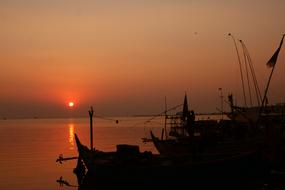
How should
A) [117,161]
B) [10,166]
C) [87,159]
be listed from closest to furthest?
[117,161] → [87,159] → [10,166]

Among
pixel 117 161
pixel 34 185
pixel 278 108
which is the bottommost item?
pixel 34 185

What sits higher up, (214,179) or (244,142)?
(244,142)

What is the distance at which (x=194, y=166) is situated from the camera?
1026 inches

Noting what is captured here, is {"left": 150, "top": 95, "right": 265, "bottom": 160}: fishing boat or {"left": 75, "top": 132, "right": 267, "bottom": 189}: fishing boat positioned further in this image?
{"left": 150, "top": 95, "right": 265, "bottom": 160}: fishing boat

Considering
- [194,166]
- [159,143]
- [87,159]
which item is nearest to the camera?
[194,166]

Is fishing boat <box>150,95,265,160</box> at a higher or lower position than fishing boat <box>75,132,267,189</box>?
higher

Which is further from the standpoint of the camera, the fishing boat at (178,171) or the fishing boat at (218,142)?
the fishing boat at (218,142)

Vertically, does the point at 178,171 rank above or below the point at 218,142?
below

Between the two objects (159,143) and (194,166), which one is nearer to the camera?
(194,166)

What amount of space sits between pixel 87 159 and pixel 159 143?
39.3 feet

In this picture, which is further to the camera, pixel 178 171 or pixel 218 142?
pixel 218 142

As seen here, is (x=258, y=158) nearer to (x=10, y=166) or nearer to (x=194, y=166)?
(x=194, y=166)

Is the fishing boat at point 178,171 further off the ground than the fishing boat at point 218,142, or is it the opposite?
the fishing boat at point 218,142

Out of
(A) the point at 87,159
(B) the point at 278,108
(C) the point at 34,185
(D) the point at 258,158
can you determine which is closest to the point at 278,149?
(D) the point at 258,158
